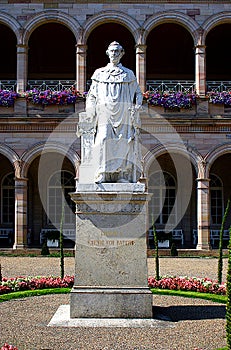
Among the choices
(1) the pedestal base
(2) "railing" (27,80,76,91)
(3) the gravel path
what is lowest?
(3) the gravel path

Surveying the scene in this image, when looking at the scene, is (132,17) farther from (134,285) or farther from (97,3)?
(134,285)

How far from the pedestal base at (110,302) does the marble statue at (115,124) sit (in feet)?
5.22

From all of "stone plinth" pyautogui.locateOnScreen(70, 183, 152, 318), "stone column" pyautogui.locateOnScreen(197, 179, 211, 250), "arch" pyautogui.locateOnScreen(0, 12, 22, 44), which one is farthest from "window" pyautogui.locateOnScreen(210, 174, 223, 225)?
"stone plinth" pyautogui.locateOnScreen(70, 183, 152, 318)

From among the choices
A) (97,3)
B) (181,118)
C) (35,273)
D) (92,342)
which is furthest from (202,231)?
(92,342)

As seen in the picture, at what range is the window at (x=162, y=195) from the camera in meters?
24.6

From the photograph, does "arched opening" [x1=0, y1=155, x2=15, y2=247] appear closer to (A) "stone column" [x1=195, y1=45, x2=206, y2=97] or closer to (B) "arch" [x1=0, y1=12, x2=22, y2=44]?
(B) "arch" [x1=0, y1=12, x2=22, y2=44]

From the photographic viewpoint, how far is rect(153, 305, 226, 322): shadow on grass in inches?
320


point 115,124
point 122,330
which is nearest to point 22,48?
point 115,124

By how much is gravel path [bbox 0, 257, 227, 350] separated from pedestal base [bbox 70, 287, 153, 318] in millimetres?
344

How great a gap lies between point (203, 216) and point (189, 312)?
12345mm

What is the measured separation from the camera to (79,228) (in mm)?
7711

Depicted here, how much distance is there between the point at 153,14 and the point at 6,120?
23.5ft

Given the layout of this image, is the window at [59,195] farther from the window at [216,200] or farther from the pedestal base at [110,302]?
the pedestal base at [110,302]

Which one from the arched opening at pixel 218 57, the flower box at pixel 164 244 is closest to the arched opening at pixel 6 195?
the flower box at pixel 164 244
